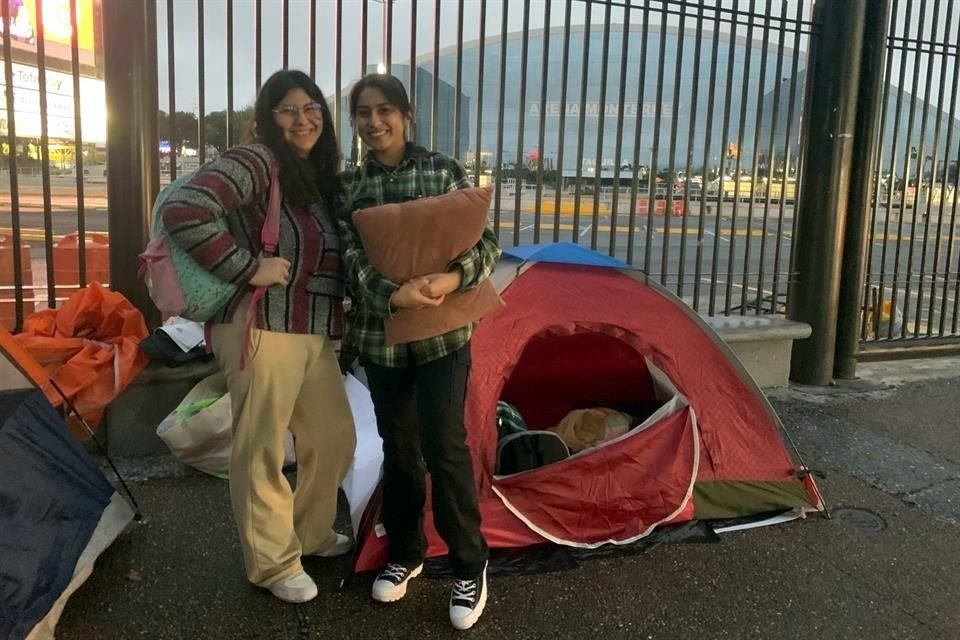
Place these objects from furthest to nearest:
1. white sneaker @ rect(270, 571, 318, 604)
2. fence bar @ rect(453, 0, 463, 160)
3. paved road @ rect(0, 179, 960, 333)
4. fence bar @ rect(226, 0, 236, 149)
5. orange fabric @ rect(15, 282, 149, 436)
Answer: paved road @ rect(0, 179, 960, 333), fence bar @ rect(453, 0, 463, 160), fence bar @ rect(226, 0, 236, 149), orange fabric @ rect(15, 282, 149, 436), white sneaker @ rect(270, 571, 318, 604)

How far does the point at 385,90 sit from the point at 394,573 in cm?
161

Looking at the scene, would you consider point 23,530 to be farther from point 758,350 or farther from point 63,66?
point 63,66

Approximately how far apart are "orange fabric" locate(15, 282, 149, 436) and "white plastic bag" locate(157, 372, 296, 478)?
11.2 inches

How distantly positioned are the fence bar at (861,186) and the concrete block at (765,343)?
0.48m

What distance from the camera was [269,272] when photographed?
232cm

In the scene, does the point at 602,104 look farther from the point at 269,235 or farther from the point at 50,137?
the point at 50,137

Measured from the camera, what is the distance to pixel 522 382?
407 cm

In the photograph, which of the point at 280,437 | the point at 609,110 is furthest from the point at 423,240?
the point at 609,110

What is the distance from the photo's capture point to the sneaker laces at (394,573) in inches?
106

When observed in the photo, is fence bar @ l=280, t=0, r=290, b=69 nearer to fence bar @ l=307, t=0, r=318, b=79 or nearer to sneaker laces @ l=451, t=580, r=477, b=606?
fence bar @ l=307, t=0, r=318, b=79

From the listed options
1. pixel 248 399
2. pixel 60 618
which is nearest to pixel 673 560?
→ pixel 248 399

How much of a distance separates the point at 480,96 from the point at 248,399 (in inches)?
112

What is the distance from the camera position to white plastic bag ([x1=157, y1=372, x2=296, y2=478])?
3.57 m

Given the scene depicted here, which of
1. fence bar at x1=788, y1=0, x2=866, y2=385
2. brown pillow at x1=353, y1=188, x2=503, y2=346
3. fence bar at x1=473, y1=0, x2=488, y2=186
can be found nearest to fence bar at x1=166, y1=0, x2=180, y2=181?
fence bar at x1=473, y1=0, x2=488, y2=186
